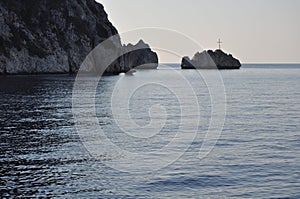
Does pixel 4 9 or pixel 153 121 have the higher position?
pixel 4 9

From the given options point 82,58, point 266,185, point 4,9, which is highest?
point 4,9

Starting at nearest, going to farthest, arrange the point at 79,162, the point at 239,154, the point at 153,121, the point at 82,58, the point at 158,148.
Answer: the point at 79,162
the point at 239,154
the point at 158,148
the point at 153,121
the point at 82,58

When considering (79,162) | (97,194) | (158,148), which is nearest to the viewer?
(97,194)

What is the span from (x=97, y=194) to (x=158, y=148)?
12.3 m

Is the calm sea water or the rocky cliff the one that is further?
the rocky cliff

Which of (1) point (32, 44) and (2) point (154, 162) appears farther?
(1) point (32, 44)

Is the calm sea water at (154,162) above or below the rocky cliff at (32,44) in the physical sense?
below

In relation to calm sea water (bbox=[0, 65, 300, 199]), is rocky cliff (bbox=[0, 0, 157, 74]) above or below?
above

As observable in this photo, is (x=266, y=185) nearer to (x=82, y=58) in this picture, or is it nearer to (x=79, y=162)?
(x=79, y=162)

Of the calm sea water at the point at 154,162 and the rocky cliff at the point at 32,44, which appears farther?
the rocky cliff at the point at 32,44

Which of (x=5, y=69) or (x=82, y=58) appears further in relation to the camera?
(x=82, y=58)

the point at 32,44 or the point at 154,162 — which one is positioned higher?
the point at 32,44

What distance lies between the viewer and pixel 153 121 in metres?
50.3

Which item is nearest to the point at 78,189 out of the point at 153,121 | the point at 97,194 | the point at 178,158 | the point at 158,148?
the point at 97,194
